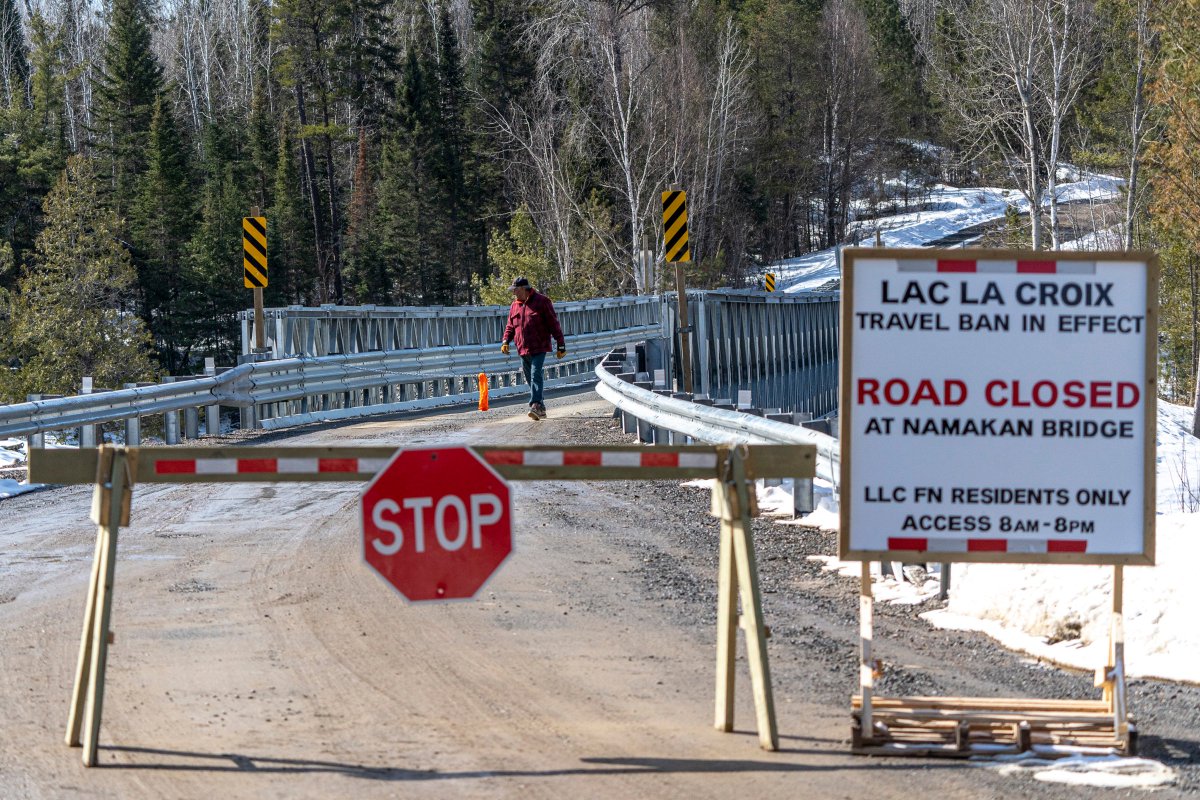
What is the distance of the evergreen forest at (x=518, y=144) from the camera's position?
46969 mm

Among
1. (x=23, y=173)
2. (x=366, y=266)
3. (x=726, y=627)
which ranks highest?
(x=23, y=173)

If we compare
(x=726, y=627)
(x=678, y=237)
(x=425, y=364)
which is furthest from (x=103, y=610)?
(x=425, y=364)

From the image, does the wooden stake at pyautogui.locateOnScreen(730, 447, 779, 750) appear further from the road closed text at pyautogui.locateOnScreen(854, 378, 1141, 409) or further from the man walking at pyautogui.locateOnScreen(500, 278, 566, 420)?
the man walking at pyautogui.locateOnScreen(500, 278, 566, 420)

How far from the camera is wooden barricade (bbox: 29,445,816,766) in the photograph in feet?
17.8

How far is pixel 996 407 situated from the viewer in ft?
18.6

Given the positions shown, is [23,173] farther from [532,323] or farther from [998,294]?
[998,294]

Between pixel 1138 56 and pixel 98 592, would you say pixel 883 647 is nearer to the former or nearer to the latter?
pixel 98 592

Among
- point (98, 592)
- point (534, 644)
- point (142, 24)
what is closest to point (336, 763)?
point (98, 592)

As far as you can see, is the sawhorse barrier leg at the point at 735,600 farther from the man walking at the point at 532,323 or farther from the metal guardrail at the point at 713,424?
the man walking at the point at 532,323

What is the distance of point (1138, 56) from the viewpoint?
44.9 m

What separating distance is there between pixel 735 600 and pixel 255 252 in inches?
720

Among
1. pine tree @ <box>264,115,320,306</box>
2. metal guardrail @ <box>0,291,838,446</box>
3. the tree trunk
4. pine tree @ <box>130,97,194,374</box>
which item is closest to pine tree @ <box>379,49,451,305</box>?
the tree trunk

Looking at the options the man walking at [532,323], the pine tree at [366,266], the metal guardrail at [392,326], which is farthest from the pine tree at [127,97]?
the man walking at [532,323]

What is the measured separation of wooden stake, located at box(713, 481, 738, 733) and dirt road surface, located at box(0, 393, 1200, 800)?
0.11 meters
